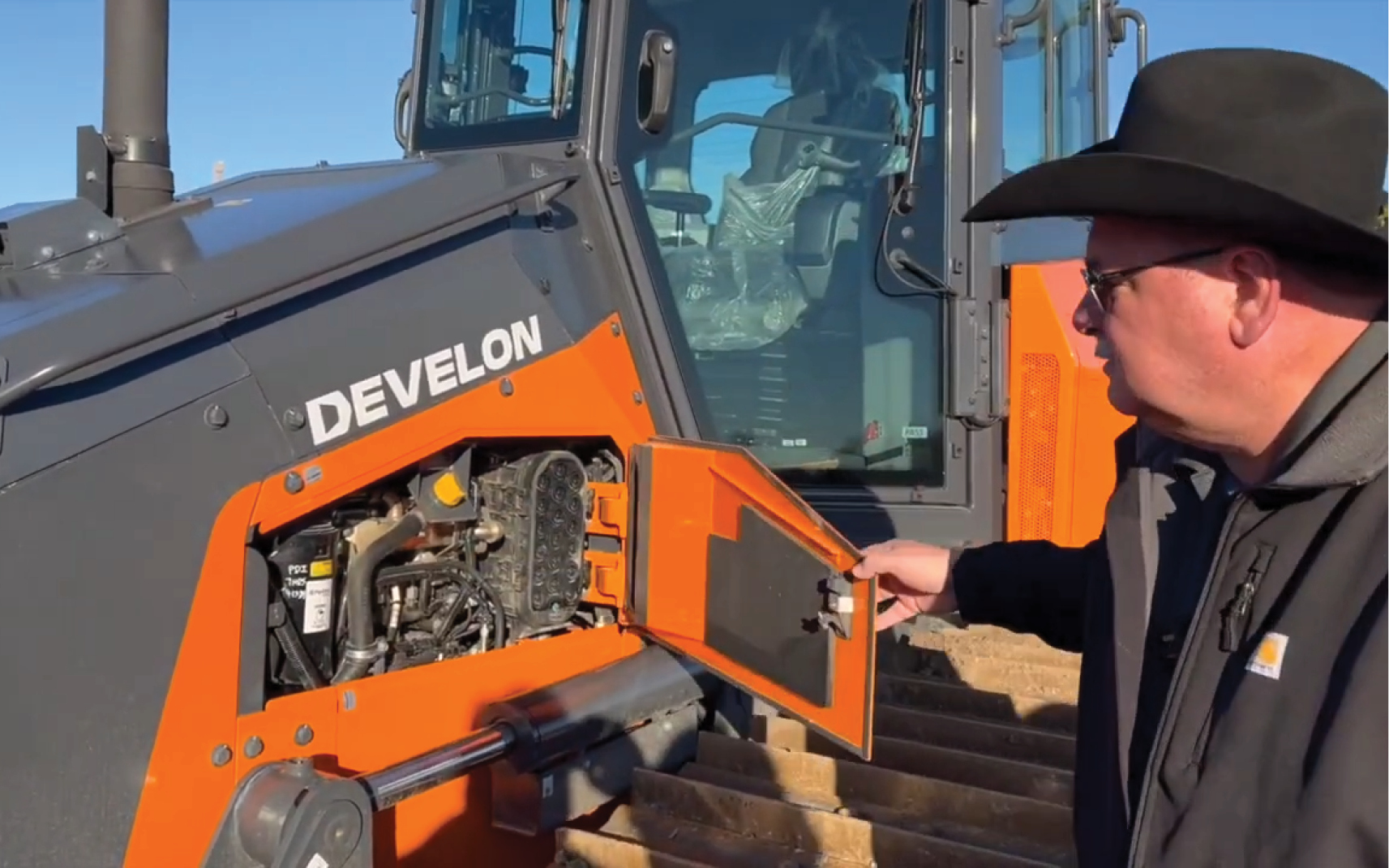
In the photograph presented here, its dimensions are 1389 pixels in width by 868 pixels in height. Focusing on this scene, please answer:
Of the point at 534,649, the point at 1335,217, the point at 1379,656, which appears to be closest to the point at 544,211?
the point at 534,649

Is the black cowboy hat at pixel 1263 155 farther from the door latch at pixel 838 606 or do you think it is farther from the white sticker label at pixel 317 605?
the white sticker label at pixel 317 605

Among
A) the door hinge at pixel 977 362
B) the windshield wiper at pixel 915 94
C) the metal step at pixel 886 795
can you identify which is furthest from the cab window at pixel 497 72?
the metal step at pixel 886 795

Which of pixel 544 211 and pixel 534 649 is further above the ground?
pixel 544 211

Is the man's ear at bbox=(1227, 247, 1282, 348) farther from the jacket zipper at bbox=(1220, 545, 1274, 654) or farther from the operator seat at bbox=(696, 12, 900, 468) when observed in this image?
the operator seat at bbox=(696, 12, 900, 468)

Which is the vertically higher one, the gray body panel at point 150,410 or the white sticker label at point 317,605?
the gray body panel at point 150,410

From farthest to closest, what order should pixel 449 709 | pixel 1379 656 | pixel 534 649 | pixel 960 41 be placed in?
Answer: 1. pixel 960 41
2. pixel 534 649
3. pixel 449 709
4. pixel 1379 656

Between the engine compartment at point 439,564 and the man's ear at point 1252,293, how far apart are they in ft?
5.15

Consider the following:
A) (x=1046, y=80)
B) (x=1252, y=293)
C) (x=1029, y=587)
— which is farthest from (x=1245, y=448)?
(x=1046, y=80)

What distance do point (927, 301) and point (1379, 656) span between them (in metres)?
2.17

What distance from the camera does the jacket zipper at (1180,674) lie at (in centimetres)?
144

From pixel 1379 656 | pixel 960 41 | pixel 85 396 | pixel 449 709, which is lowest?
pixel 449 709

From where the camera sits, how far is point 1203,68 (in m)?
1.42

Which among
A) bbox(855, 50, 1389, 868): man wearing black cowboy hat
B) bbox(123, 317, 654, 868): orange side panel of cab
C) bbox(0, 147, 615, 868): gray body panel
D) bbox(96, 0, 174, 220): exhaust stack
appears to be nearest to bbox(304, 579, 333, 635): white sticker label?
bbox(123, 317, 654, 868): orange side panel of cab

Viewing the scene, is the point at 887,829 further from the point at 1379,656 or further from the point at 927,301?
the point at 1379,656
